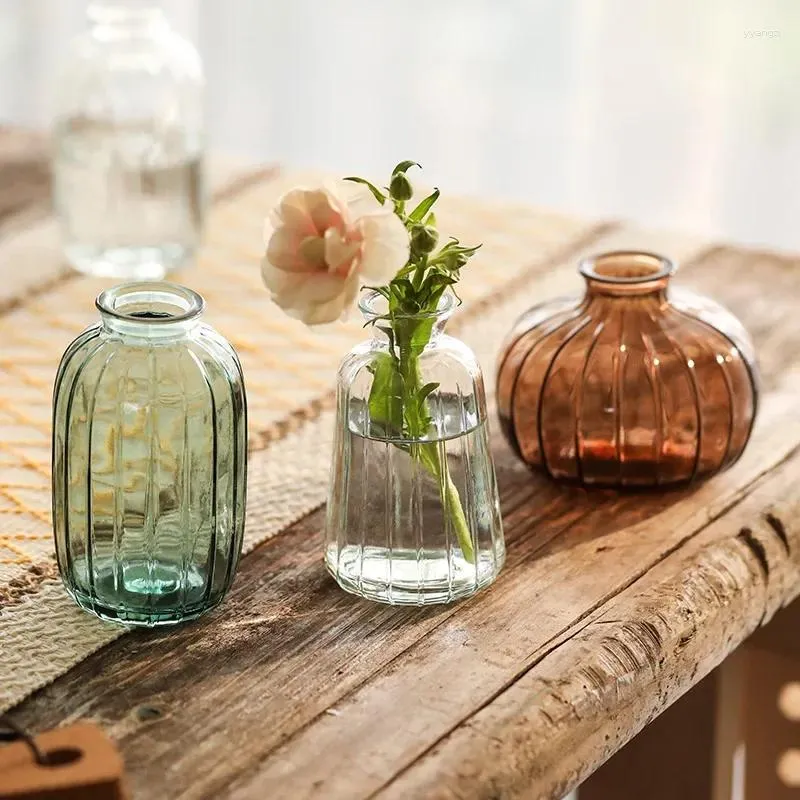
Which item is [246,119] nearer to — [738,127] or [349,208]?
[738,127]

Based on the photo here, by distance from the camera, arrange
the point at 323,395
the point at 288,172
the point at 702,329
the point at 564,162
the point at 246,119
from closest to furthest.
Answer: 1. the point at 702,329
2. the point at 323,395
3. the point at 288,172
4. the point at 564,162
5. the point at 246,119

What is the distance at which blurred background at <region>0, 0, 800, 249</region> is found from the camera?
2055 millimetres

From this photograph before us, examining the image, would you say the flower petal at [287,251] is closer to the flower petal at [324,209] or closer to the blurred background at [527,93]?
the flower petal at [324,209]

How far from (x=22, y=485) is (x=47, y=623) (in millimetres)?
189

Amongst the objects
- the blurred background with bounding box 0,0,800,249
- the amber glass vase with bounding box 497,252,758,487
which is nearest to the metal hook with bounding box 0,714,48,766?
the amber glass vase with bounding box 497,252,758,487

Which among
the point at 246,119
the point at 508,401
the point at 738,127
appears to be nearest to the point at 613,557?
the point at 508,401

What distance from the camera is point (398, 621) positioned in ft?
2.84

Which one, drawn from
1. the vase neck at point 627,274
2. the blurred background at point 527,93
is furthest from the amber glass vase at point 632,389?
the blurred background at point 527,93

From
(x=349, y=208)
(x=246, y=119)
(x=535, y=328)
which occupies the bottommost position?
(x=246, y=119)

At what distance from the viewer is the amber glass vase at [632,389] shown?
3.23 ft

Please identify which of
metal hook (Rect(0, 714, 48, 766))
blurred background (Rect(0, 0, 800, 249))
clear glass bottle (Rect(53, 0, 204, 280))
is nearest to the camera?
metal hook (Rect(0, 714, 48, 766))

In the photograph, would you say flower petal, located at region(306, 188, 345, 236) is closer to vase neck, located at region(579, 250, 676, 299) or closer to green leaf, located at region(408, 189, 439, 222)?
green leaf, located at region(408, 189, 439, 222)

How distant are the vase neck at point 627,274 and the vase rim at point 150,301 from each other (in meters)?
0.29

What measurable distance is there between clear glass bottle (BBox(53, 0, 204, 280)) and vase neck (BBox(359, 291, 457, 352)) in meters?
0.55
